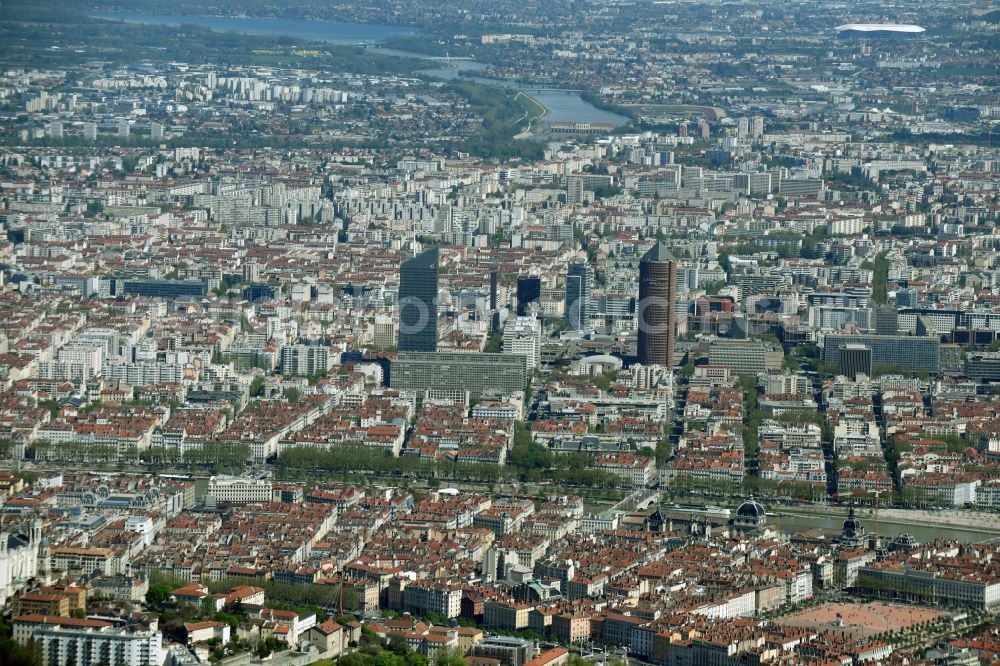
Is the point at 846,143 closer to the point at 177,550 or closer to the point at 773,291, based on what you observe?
the point at 773,291

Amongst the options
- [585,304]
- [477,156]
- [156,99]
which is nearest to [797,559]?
[585,304]

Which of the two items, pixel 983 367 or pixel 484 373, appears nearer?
pixel 484 373

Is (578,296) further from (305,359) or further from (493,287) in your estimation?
(305,359)

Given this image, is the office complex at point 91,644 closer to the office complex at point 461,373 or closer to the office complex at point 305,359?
the office complex at point 461,373

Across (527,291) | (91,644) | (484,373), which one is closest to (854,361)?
(484,373)

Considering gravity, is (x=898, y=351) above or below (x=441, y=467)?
above

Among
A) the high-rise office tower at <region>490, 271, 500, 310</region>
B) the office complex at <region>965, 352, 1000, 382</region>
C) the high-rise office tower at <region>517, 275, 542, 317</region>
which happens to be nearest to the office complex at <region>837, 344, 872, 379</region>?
the office complex at <region>965, 352, 1000, 382</region>

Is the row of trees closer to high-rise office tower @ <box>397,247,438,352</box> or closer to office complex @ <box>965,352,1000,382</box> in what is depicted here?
high-rise office tower @ <box>397,247,438,352</box>
